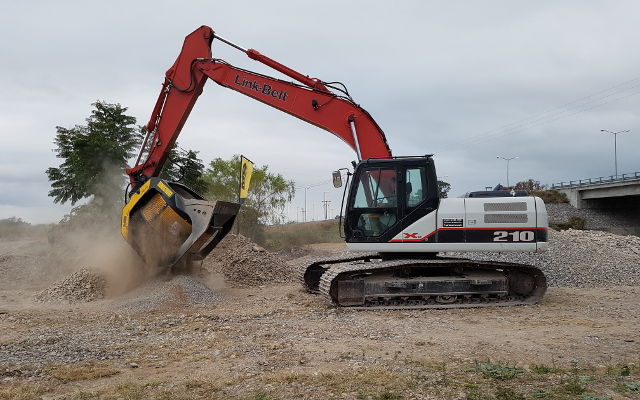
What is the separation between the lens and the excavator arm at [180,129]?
35.1 ft

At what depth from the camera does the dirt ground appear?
15.6ft

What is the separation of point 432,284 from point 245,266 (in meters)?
6.12

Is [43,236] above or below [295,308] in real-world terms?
above

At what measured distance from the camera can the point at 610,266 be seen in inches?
579

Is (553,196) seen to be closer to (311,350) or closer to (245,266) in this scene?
(245,266)

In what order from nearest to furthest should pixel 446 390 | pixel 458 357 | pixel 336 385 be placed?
1. pixel 446 390
2. pixel 336 385
3. pixel 458 357

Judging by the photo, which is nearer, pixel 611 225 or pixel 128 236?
pixel 128 236

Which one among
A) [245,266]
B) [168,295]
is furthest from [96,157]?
[168,295]

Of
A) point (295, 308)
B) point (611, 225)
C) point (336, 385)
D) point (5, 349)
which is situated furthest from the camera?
point (611, 225)

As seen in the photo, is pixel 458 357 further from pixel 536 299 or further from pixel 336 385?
pixel 536 299

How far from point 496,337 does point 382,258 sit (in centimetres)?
350

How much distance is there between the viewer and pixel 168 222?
10898 mm

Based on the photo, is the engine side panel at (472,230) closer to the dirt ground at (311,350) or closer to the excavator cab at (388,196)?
the excavator cab at (388,196)

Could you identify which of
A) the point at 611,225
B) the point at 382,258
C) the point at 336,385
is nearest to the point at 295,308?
the point at 382,258
